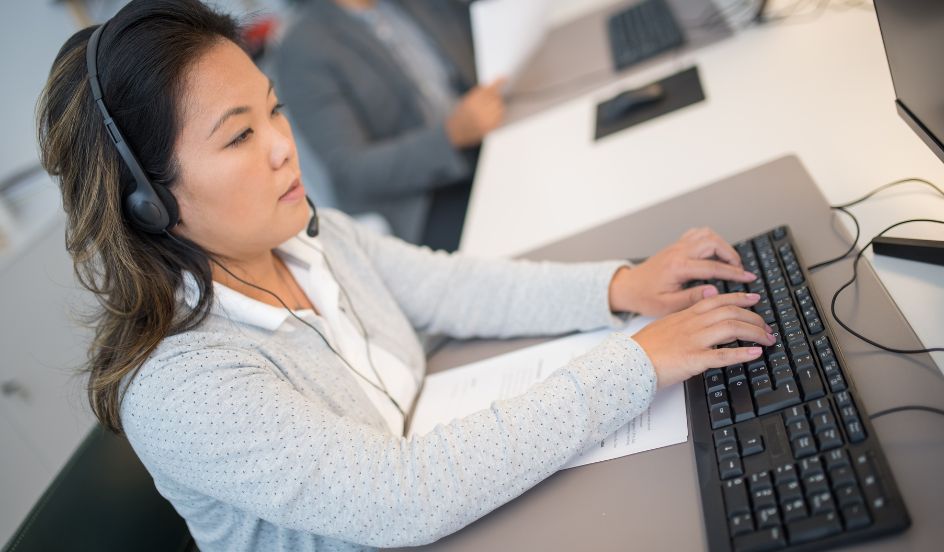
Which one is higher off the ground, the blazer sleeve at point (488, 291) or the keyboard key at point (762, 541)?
the keyboard key at point (762, 541)

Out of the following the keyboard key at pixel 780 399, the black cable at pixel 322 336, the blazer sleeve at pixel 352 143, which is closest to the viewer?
the keyboard key at pixel 780 399

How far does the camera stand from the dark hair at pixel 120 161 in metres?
0.77

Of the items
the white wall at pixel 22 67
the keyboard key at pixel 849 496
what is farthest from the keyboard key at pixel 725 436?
the white wall at pixel 22 67

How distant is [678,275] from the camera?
855mm

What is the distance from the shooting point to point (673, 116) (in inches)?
50.8

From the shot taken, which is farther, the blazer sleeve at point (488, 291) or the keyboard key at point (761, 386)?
the blazer sleeve at point (488, 291)

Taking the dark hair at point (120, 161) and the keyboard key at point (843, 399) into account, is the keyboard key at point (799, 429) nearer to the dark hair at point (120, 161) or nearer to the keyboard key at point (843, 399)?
the keyboard key at point (843, 399)

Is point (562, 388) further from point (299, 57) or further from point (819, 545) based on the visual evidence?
point (299, 57)

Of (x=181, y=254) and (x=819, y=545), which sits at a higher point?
(x=181, y=254)

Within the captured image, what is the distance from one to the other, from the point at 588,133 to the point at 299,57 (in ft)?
2.61

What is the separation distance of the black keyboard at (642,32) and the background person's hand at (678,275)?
0.79 meters

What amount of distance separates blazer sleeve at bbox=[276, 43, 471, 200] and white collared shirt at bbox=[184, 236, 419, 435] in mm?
781

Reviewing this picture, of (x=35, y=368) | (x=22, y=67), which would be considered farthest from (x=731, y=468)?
(x=22, y=67)

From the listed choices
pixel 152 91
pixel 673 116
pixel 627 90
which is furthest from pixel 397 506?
pixel 627 90
